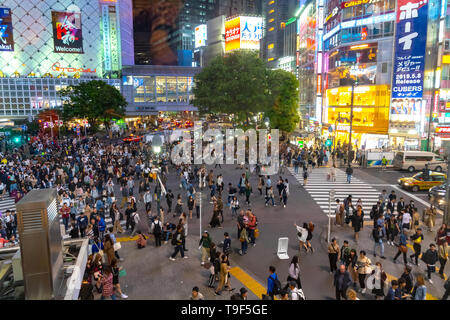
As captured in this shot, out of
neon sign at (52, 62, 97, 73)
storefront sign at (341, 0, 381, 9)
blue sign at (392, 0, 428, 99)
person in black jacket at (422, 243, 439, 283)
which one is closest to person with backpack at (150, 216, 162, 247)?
person in black jacket at (422, 243, 439, 283)

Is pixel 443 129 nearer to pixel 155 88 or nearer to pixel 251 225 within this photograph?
pixel 251 225

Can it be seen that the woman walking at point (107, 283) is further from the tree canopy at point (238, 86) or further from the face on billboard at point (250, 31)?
the face on billboard at point (250, 31)

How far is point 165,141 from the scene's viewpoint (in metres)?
41.3

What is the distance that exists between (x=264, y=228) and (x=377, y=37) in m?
33.5

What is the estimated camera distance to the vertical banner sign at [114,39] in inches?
3305

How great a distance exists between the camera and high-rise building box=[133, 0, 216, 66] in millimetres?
135125

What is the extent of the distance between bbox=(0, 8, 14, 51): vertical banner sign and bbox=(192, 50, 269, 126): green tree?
5908 centimetres

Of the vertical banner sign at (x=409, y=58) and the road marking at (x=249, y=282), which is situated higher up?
the vertical banner sign at (x=409, y=58)

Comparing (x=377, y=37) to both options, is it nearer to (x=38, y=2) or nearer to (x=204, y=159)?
(x=204, y=159)

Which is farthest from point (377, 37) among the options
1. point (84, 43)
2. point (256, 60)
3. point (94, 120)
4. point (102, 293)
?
point (84, 43)

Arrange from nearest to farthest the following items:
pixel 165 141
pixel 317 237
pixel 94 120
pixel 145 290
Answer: pixel 145 290, pixel 317 237, pixel 165 141, pixel 94 120

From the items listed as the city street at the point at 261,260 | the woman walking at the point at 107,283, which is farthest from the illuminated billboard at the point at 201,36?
the woman walking at the point at 107,283

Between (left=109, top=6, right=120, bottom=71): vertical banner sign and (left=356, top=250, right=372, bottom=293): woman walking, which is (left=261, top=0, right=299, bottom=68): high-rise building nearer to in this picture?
(left=109, top=6, right=120, bottom=71): vertical banner sign

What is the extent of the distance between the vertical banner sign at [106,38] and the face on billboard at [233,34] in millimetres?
35240
